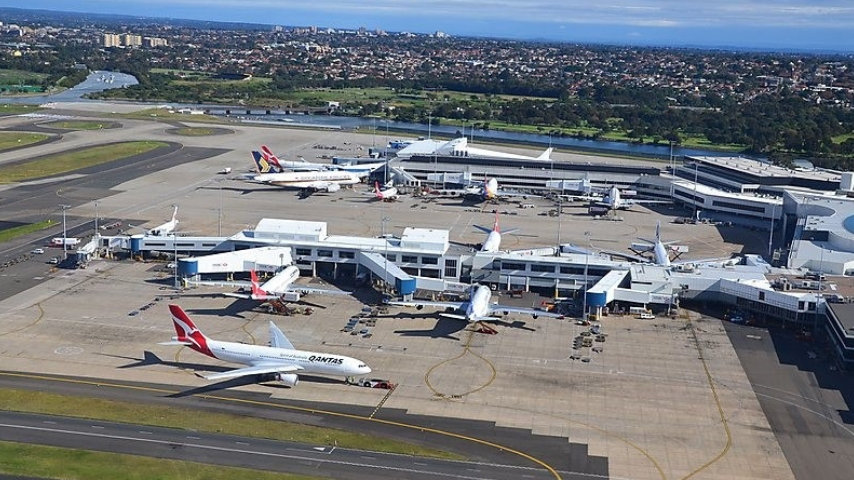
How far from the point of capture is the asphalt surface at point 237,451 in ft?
152

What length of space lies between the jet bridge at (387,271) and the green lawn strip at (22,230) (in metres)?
42.2

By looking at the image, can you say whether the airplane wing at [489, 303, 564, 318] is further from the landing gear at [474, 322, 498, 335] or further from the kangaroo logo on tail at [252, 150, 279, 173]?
the kangaroo logo on tail at [252, 150, 279, 173]

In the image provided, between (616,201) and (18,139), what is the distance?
Result: 122m

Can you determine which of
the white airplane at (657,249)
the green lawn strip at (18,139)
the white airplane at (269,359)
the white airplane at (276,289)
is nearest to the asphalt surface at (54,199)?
the white airplane at (276,289)

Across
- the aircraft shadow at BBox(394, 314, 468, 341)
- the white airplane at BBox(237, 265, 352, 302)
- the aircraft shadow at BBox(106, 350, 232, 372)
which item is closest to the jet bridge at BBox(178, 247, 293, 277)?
the white airplane at BBox(237, 265, 352, 302)

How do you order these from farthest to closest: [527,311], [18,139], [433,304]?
[18,139]
[433,304]
[527,311]

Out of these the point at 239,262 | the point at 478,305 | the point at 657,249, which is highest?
the point at 657,249

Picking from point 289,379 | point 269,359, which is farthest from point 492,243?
point 289,379

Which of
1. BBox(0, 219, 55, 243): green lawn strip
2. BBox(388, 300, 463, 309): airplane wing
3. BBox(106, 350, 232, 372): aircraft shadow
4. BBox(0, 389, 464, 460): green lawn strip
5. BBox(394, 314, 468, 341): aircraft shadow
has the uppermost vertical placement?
BBox(388, 300, 463, 309): airplane wing

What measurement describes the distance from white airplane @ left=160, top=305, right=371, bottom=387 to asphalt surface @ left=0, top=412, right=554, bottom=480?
7790 millimetres

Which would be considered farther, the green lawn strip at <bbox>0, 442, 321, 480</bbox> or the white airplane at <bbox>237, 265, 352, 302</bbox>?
the white airplane at <bbox>237, 265, 352, 302</bbox>

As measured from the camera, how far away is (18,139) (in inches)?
6821

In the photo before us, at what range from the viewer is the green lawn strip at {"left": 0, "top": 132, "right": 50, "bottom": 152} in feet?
546

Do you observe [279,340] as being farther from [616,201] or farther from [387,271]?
[616,201]
